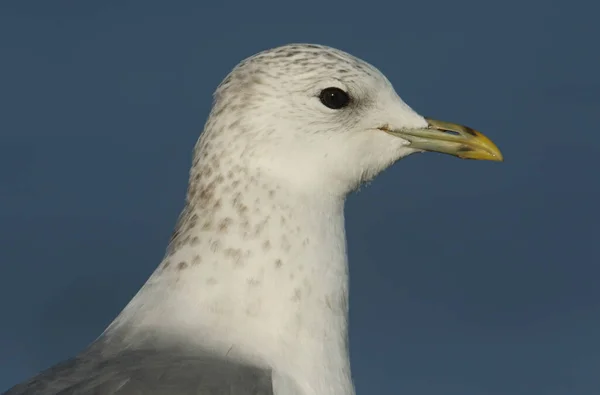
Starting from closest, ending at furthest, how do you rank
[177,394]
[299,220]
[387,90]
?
[177,394] → [299,220] → [387,90]

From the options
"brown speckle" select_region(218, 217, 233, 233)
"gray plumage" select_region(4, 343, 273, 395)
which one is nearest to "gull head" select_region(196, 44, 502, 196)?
"brown speckle" select_region(218, 217, 233, 233)

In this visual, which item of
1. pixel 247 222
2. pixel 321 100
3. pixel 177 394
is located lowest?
pixel 177 394

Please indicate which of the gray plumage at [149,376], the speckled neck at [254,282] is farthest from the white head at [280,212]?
the gray plumage at [149,376]

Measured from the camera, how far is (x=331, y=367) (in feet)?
16.7

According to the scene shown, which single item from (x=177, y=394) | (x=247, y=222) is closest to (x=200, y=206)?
(x=247, y=222)

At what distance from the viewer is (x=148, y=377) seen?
15.1ft

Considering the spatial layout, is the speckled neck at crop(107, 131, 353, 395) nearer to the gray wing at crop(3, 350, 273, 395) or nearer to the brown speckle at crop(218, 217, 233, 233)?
the brown speckle at crop(218, 217, 233, 233)

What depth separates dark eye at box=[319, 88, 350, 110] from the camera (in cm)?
542

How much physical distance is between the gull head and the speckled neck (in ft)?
0.21

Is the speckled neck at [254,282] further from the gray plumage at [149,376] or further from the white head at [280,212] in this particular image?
the gray plumage at [149,376]

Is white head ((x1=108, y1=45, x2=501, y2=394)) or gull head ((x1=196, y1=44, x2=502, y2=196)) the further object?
gull head ((x1=196, y1=44, x2=502, y2=196))

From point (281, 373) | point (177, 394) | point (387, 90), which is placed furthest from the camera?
point (387, 90)

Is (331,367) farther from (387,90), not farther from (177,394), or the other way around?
(387,90)

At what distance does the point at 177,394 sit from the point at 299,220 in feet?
3.00
